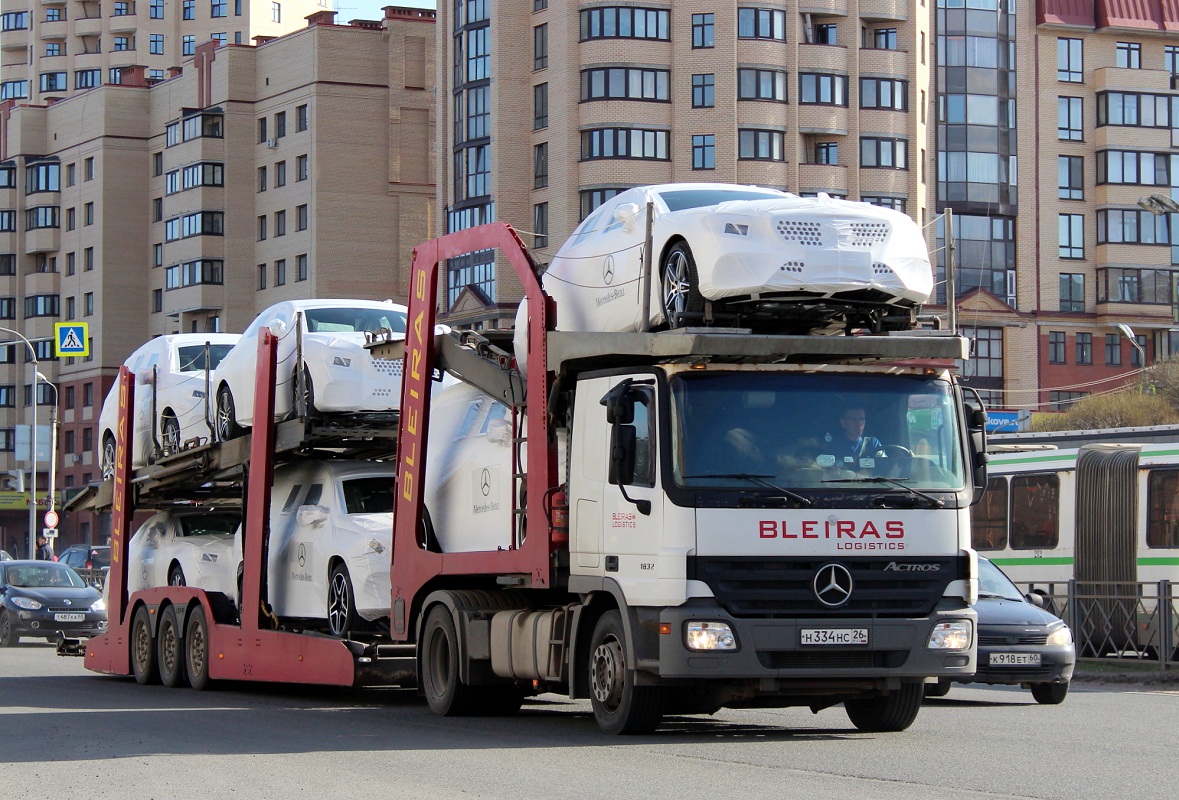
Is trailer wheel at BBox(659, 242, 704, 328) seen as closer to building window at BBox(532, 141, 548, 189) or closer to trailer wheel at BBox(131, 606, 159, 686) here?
trailer wheel at BBox(131, 606, 159, 686)

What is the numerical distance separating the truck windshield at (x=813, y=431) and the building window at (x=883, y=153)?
6274 cm

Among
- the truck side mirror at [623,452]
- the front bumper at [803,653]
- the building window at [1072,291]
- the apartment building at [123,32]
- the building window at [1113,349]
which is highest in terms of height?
the apartment building at [123,32]

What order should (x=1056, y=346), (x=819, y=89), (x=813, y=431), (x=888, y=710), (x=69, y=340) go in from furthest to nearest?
1. (x=1056, y=346)
2. (x=819, y=89)
3. (x=69, y=340)
4. (x=888, y=710)
5. (x=813, y=431)

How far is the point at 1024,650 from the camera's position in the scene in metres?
17.4

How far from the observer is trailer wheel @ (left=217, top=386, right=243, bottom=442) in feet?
60.6

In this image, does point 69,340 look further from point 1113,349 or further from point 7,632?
point 1113,349

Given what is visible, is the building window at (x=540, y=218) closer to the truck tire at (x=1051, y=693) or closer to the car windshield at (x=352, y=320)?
the car windshield at (x=352, y=320)

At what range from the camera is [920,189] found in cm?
7506

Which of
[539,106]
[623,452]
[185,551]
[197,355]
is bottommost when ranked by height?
[185,551]

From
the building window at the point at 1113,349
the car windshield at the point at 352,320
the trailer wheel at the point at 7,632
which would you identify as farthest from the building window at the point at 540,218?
the car windshield at the point at 352,320

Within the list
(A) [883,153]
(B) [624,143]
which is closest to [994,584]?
(B) [624,143]

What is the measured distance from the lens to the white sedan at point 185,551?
19922 millimetres

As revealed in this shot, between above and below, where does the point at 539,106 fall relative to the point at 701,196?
above

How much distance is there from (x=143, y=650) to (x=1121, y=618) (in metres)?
12.2
